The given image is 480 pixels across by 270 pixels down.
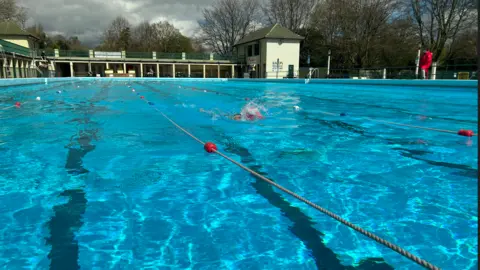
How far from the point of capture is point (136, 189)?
3246 mm

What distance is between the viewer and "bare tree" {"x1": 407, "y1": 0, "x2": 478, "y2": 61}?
2762 centimetres

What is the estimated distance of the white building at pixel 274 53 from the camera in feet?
123

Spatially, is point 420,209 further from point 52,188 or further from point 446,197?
point 52,188

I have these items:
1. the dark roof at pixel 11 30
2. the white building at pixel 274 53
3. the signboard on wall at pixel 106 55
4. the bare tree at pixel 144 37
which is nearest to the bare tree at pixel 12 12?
the dark roof at pixel 11 30

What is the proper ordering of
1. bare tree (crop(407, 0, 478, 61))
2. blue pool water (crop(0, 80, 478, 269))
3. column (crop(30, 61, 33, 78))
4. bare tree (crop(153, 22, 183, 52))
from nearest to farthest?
blue pool water (crop(0, 80, 478, 269))
bare tree (crop(407, 0, 478, 61))
column (crop(30, 61, 33, 78))
bare tree (crop(153, 22, 183, 52))

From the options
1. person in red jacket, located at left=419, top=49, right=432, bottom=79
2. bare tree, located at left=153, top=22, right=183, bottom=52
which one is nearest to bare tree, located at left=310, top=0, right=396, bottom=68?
person in red jacket, located at left=419, top=49, right=432, bottom=79

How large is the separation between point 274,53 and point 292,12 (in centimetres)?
969

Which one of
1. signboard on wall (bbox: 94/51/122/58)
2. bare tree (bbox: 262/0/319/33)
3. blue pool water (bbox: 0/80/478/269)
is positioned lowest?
blue pool water (bbox: 0/80/478/269)

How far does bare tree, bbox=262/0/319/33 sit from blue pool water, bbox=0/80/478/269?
1617 inches

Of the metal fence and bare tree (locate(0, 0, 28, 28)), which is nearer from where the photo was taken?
the metal fence

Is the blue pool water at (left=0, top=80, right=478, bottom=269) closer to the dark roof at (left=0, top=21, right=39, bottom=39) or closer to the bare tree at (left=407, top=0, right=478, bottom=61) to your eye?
the bare tree at (left=407, top=0, right=478, bottom=61)

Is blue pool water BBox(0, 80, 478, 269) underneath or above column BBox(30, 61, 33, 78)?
underneath

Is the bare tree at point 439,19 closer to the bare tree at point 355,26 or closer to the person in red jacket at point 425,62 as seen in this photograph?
the bare tree at point 355,26

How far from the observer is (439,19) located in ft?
94.5
